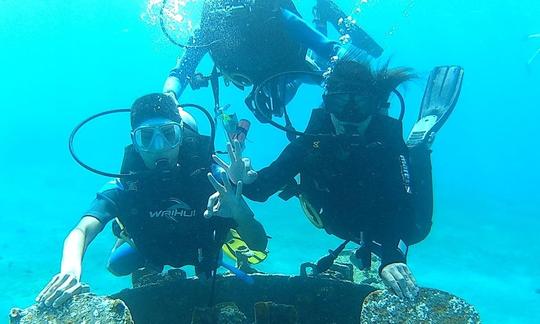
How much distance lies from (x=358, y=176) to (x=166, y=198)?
1.92m

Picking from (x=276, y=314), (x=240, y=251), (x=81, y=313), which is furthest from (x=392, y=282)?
(x=240, y=251)

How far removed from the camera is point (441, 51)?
67688 millimetres

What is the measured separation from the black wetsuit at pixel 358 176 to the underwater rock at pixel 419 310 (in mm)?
1060

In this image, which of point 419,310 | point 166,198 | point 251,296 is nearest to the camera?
point 419,310

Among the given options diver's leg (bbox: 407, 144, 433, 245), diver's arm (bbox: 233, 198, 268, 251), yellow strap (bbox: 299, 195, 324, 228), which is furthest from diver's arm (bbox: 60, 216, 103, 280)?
diver's leg (bbox: 407, 144, 433, 245)

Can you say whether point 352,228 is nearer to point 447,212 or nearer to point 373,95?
point 373,95

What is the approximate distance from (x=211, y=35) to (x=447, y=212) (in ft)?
79.2

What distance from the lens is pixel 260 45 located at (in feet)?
18.8

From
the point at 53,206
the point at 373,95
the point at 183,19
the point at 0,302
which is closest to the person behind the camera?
the point at 373,95

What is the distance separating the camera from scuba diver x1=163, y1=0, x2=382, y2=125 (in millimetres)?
5586

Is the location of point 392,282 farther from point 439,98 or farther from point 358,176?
point 439,98

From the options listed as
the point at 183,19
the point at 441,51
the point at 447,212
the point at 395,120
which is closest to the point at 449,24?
the point at 441,51

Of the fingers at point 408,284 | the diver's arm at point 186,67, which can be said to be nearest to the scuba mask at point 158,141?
the diver's arm at point 186,67

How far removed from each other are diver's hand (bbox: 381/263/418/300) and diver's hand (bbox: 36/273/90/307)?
2.26 meters
